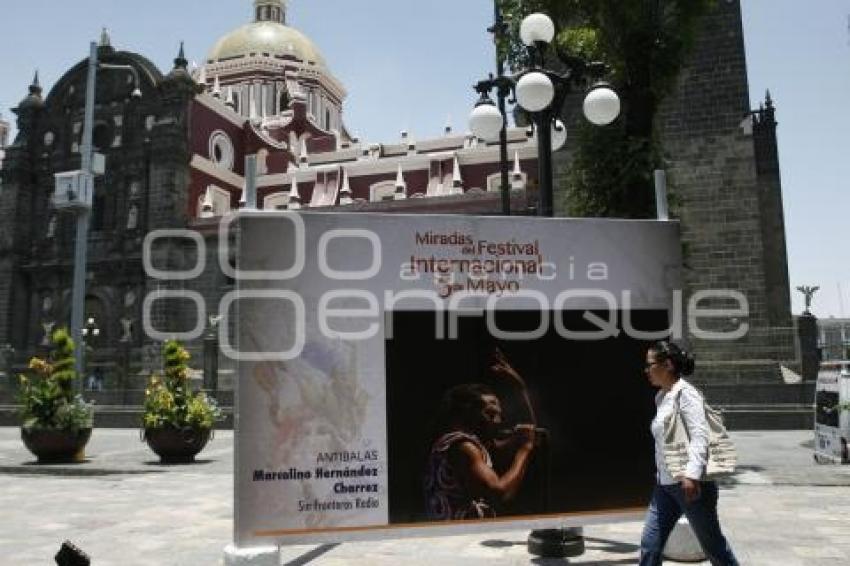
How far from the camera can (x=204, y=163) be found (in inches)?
1580

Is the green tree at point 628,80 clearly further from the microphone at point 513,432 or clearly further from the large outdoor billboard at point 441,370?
the microphone at point 513,432

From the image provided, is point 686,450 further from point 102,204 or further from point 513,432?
point 102,204

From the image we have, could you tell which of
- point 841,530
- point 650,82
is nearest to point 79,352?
point 650,82

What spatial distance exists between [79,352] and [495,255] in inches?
615

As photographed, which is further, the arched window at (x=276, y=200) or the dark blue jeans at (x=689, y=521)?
the arched window at (x=276, y=200)

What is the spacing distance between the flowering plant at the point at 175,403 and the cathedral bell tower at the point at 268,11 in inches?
2026

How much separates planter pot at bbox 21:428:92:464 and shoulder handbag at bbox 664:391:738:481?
515 inches

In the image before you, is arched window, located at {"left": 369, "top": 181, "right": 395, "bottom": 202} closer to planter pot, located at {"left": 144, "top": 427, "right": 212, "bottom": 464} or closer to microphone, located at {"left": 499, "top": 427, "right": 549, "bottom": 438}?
planter pot, located at {"left": 144, "top": 427, "right": 212, "bottom": 464}

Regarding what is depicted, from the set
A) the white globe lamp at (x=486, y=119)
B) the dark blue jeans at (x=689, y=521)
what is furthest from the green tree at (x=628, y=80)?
the dark blue jeans at (x=689, y=521)

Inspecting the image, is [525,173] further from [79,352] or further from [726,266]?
[79,352]

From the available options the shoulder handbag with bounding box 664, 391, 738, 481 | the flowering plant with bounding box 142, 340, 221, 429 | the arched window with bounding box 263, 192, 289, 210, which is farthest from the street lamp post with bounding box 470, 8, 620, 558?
the arched window with bounding box 263, 192, 289, 210

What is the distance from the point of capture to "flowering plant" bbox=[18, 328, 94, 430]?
14.2m

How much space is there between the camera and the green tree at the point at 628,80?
11656 millimetres

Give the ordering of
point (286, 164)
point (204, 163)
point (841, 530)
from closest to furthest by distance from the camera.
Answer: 1. point (841, 530)
2. point (204, 163)
3. point (286, 164)
